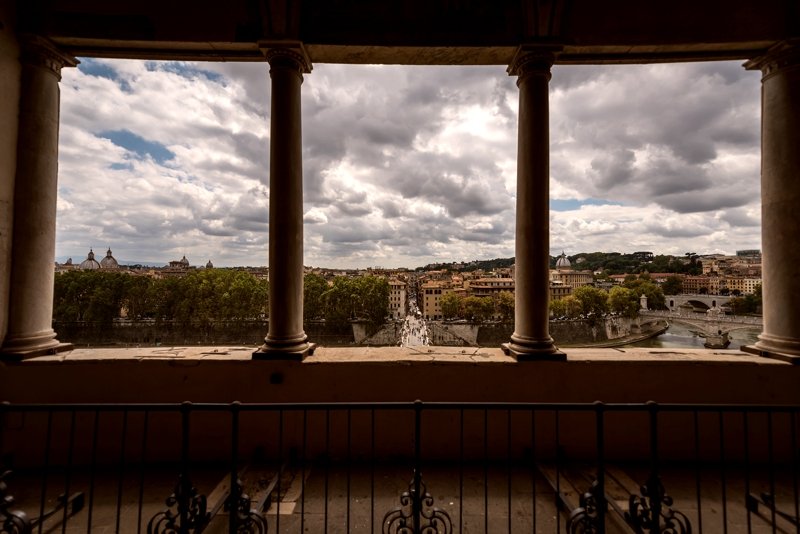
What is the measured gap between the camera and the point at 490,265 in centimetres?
15250

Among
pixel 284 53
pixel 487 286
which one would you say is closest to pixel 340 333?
pixel 487 286

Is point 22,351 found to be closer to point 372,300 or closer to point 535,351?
point 535,351

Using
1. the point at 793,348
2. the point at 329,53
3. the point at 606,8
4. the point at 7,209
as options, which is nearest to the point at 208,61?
the point at 329,53

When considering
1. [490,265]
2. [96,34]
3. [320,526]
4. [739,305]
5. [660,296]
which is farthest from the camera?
[490,265]

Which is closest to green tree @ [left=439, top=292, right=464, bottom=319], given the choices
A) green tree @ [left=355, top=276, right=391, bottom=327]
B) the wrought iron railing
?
green tree @ [left=355, top=276, right=391, bottom=327]

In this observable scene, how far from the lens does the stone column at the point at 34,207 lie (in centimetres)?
386

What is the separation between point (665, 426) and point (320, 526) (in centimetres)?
386

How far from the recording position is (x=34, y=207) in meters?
3.93

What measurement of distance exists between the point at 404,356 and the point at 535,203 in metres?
2.43

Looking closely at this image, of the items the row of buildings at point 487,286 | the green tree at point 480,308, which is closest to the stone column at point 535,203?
the green tree at point 480,308

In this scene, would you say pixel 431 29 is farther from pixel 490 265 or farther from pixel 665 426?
pixel 490 265

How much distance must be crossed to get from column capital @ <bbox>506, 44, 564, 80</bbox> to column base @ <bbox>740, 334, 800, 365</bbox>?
4066 millimetres

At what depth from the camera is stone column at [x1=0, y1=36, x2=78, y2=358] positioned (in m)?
3.86

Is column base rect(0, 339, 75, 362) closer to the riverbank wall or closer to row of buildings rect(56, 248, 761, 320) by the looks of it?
the riverbank wall
